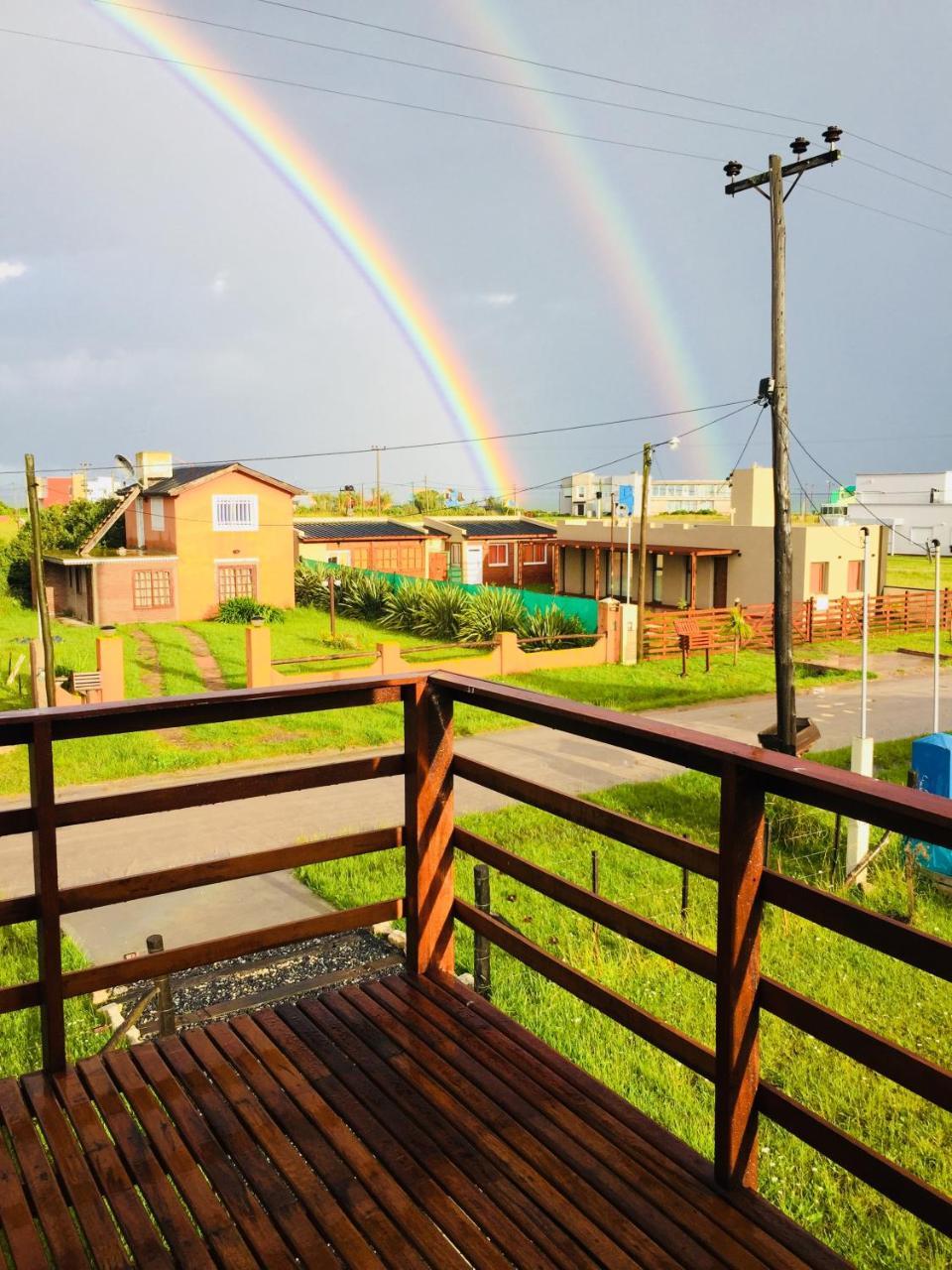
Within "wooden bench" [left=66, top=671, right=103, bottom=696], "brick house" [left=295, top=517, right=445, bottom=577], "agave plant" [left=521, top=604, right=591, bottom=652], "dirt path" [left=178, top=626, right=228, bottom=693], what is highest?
"brick house" [left=295, top=517, right=445, bottom=577]

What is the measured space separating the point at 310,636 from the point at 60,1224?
78.7 ft

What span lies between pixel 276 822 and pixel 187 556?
20291 millimetres

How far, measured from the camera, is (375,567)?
38.1m

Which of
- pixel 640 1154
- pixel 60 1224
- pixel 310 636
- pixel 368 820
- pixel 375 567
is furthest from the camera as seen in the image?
pixel 375 567

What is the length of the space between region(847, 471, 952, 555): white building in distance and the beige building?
35.3 metres

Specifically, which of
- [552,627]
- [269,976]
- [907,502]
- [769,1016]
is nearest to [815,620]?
[552,627]

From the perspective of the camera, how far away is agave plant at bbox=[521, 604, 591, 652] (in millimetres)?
22766

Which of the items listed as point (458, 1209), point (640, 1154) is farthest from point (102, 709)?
point (640, 1154)

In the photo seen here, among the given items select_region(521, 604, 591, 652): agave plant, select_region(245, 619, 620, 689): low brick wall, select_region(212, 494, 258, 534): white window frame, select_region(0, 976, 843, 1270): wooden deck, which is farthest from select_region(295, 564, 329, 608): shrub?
select_region(0, 976, 843, 1270): wooden deck

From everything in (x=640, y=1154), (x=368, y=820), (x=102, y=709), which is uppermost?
(x=102, y=709)

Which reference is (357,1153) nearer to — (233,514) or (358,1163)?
(358,1163)

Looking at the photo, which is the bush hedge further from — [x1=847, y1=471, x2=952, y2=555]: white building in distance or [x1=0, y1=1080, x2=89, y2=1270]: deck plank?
[x1=847, y1=471, x2=952, y2=555]: white building in distance

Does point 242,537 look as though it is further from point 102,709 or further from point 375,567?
point 102,709

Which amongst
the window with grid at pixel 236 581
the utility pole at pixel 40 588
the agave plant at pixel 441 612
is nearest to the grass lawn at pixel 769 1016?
the utility pole at pixel 40 588
